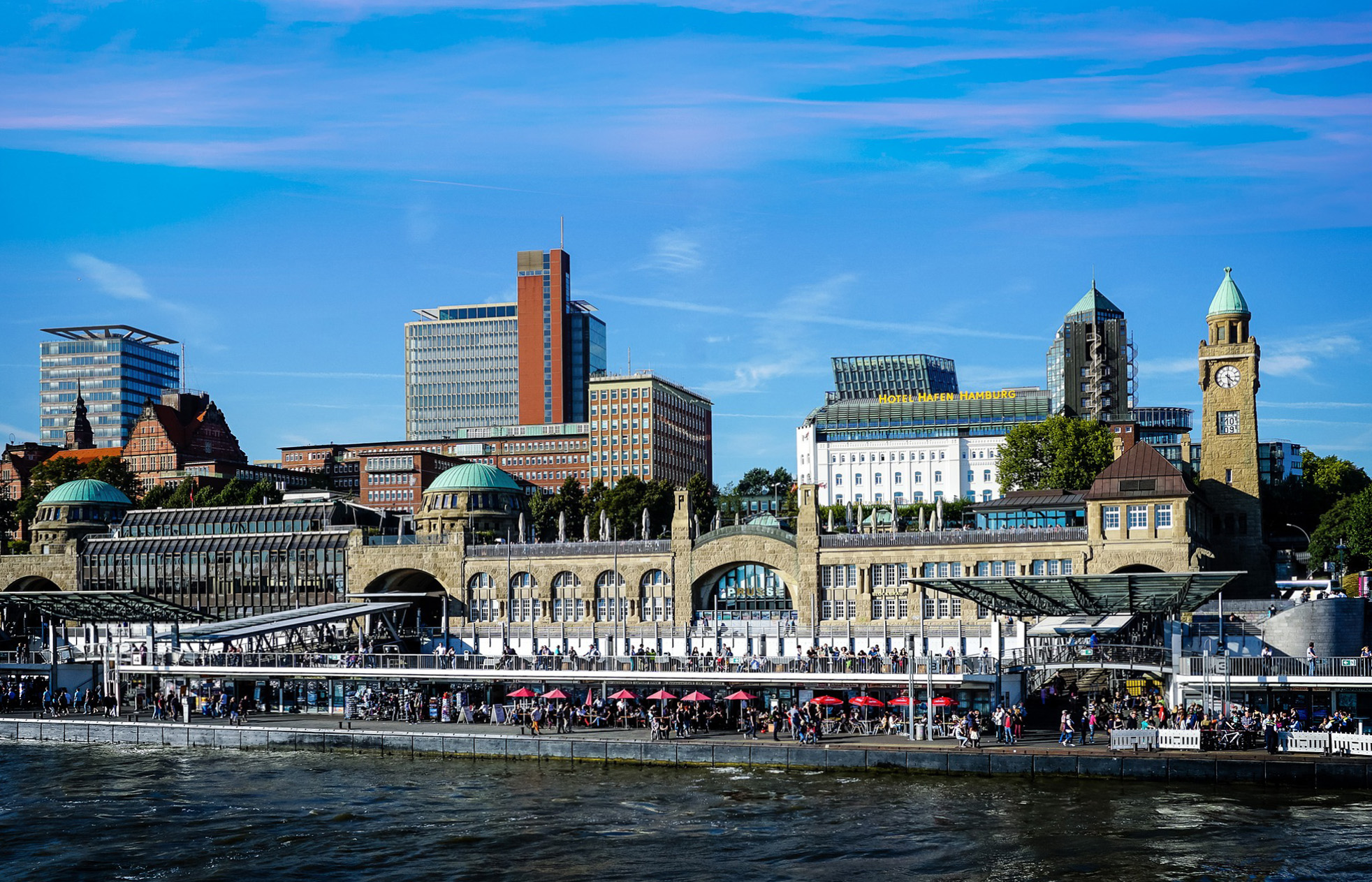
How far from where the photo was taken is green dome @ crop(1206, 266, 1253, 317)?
4240 inches

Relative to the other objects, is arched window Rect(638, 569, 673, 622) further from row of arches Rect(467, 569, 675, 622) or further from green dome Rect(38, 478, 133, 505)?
green dome Rect(38, 478, 133, 505)

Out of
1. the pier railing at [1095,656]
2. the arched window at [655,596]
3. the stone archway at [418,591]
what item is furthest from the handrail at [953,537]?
the stone archway at [418,591]

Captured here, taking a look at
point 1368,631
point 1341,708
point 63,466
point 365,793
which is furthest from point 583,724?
point 63,466

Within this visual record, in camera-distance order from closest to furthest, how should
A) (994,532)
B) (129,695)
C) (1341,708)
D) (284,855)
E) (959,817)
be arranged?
(284,855) → (959,817) → (1341,708) → (129,695) → (994,532)

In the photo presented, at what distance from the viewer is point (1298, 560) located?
400ft

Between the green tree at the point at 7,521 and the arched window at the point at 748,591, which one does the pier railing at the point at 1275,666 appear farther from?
the green tree at the point at 7,521

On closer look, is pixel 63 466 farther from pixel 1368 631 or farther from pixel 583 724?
pixel 1368 631

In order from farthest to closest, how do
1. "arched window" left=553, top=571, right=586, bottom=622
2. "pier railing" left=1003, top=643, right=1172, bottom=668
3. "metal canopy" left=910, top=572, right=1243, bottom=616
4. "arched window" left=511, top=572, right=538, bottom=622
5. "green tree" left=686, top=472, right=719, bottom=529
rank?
1. "green tree" left=686, top=472, right=719, bottom=529
2. "arched window" left=511, top=572, right=538, bottom=622
3. "arched window" left=553, top=571, right=586, bottom=622
4. "metal canopy" left=910, top=572, right=1243, bottom=616
5. "pier railing" left=1003, top=643, right=1172, bottom=668

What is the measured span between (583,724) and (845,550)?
39763 mm

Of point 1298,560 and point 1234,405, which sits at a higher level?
point 1234,405

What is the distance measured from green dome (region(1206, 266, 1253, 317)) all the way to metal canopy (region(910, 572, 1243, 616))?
Answer: 36.0 meters

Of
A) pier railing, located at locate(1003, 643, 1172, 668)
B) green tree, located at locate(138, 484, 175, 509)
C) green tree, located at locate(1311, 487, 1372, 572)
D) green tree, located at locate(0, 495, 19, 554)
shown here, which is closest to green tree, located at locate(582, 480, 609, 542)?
green tree, located at locate(138, 484, 175, 509)

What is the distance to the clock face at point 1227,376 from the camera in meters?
107

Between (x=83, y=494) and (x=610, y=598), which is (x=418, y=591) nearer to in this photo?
(x=610, y=598)
